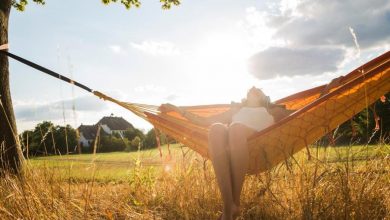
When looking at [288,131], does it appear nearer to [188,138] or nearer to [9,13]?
[188,138]

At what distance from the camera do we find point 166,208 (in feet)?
8.19

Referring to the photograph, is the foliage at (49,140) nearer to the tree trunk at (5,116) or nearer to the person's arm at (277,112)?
the tree trunk at (5,116)

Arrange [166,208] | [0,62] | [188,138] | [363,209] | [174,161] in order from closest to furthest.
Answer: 1. [363,209]
2. [188,138]
3. [166,208]
4. [174,161]
5. [0,62]

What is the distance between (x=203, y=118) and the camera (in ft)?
8.75

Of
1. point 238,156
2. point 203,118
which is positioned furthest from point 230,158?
point 203,118

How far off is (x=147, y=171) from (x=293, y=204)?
1.23 m

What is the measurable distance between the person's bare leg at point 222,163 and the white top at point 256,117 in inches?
18.7

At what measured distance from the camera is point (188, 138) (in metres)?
2.32

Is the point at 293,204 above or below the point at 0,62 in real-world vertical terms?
below

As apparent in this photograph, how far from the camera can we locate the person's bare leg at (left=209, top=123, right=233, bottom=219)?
1890 millimetres

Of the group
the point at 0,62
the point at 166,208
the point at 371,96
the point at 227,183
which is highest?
the point at 0,62

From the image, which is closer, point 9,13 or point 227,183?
point 227,183


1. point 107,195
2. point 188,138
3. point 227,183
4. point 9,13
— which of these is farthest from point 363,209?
point 9,13

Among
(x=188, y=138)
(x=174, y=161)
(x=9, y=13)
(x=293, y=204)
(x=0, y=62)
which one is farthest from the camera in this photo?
(x=9, y=13)
